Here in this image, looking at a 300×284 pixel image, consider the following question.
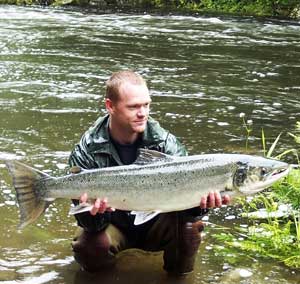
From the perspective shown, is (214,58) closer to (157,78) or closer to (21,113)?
(157,78)

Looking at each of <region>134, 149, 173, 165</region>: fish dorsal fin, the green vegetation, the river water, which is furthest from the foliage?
<region>134, 149, 173, 165</region>: fish dorsal fin

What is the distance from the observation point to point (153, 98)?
10.1m

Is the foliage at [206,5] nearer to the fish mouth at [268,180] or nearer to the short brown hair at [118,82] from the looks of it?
the short brown hair at [118,82]

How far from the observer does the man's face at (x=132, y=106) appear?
12.3 ft

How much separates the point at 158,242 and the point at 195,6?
29497 millimetres

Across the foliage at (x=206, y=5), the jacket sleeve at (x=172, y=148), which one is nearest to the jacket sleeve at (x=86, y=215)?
the jacket sleeve at (x=172, y=148)

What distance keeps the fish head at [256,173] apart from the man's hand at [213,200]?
0.38 ft

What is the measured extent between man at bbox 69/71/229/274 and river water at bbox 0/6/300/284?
0.25 metres

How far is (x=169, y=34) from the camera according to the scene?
1886 centimetres

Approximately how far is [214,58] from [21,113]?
632 cm

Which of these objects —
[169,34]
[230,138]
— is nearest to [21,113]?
[230,138]

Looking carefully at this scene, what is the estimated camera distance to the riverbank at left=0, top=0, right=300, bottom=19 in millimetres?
28062

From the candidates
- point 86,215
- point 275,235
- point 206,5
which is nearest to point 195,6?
point 206,5

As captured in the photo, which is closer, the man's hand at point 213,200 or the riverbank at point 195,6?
the man's hand at point 213,200
